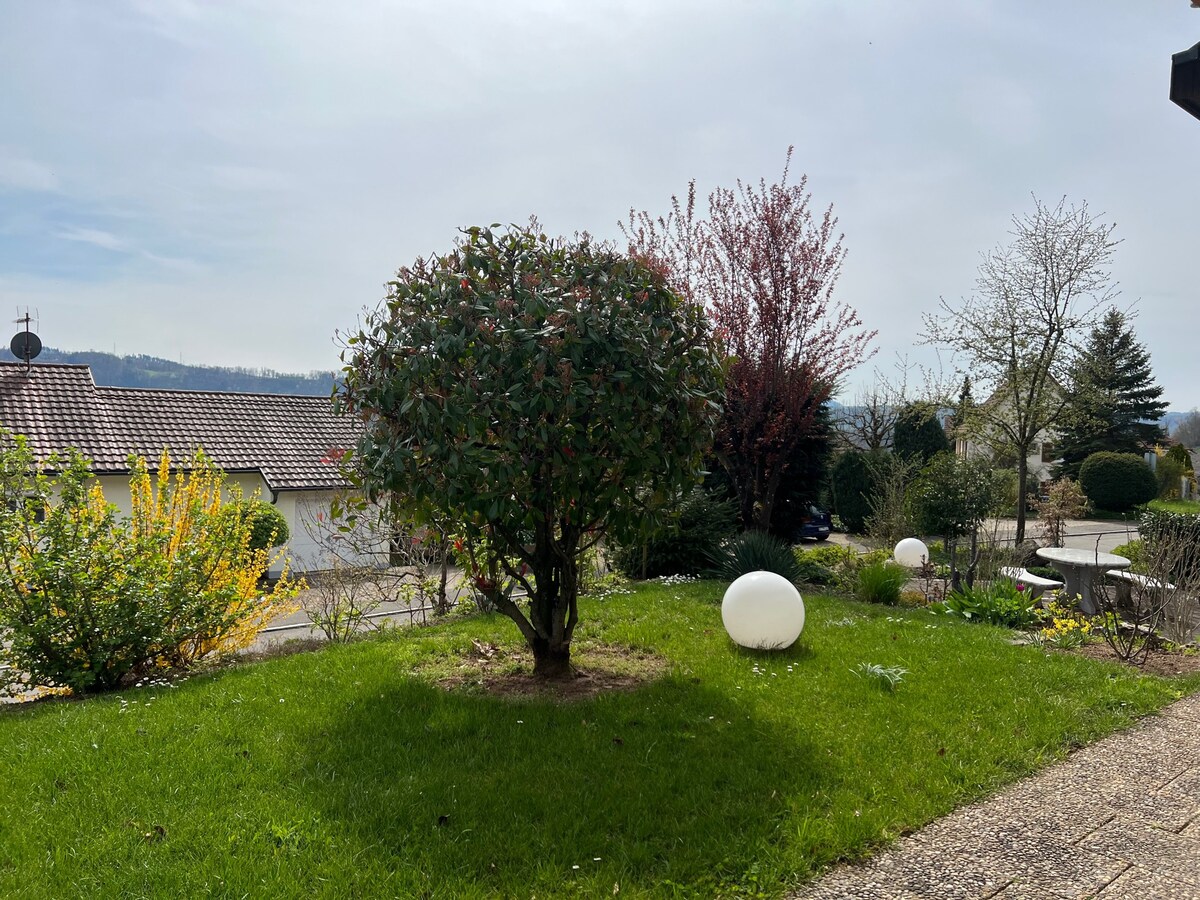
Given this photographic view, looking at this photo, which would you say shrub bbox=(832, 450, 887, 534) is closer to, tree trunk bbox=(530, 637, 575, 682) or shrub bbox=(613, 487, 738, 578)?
shrub bbox=(613, 487, 738, 578)

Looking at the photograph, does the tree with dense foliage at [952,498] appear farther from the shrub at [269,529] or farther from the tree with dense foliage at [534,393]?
the shrub at [269,529]

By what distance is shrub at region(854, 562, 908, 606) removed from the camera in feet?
29.4

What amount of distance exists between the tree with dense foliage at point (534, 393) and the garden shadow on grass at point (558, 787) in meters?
1.06

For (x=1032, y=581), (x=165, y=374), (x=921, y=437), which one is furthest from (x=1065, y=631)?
(x=165, y=374)

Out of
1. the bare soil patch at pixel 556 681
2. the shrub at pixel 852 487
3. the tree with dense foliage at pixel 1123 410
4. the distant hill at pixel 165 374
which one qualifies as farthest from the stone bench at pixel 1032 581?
the distant hill at pixel 165 374

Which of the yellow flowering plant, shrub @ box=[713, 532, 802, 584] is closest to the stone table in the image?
the yellow flowering plant

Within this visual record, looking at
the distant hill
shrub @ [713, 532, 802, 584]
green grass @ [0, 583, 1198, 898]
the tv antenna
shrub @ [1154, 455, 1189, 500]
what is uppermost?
the distant hill

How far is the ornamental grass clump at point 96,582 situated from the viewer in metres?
5.60

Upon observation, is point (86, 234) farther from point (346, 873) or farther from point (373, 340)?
point (346, 873)

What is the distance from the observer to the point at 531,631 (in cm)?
539

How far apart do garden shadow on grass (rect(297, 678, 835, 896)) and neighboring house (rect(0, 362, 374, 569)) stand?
1222cm

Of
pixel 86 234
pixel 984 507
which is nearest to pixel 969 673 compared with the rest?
pixel 984 507

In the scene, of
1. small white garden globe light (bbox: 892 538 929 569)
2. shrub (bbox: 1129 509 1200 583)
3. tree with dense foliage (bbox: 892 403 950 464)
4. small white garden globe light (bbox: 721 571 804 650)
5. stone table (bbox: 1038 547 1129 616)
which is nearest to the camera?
small white garden globe light (bbox: 721 571 804 650)

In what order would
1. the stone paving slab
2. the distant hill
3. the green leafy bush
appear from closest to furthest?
the stone paving slab, the green leafy bush, the distant hill
